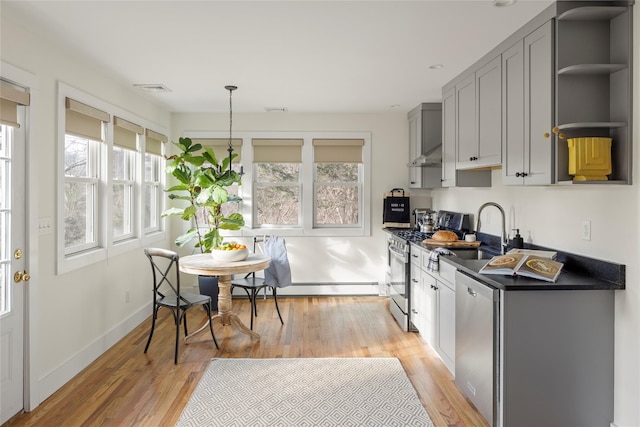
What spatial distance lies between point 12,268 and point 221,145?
3.39 meters

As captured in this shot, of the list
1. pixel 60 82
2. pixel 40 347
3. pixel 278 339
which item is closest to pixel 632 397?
pixel 278 339

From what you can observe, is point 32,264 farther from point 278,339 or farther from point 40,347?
point 278,339

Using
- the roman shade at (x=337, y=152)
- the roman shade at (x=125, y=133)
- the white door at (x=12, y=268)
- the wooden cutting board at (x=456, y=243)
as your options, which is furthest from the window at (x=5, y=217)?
the roman shade at (x=337, y=152)

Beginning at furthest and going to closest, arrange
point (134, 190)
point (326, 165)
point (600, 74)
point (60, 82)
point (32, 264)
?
point (326, 165)
point (134, 190)
point (60, 82)
point (32, 264)
point (600, 74)

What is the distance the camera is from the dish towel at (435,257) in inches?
139

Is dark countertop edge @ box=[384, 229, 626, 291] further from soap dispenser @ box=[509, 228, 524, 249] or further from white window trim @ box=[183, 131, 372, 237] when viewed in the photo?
white window trim @ box=[183, 131, 372, 237]

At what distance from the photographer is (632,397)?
7.45 feet

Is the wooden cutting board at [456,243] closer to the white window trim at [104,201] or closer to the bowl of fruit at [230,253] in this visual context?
the bowl of fruit at [230,253]

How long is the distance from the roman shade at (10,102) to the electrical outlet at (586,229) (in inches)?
139

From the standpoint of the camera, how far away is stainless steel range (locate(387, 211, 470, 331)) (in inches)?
174

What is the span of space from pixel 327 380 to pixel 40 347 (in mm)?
2039

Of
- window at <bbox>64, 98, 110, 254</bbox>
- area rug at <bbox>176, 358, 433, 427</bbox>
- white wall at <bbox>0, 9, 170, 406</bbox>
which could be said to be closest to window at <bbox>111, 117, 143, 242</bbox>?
window at <bbox>64, 98, 110, 254</bbox>

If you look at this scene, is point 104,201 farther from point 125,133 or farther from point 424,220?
point 424,220

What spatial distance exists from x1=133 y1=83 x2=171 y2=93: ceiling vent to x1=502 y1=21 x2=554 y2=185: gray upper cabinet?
3.20 m
